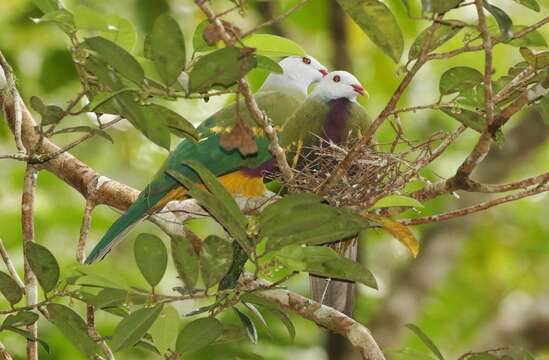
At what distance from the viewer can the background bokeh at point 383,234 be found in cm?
545

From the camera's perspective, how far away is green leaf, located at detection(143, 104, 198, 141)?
226 cm

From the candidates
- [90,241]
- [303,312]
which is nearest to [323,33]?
[90,241]

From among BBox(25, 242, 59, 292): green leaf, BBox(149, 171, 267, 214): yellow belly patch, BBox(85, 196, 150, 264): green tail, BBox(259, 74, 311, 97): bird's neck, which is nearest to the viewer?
BBox(25, 242, 59, 292): green leaf

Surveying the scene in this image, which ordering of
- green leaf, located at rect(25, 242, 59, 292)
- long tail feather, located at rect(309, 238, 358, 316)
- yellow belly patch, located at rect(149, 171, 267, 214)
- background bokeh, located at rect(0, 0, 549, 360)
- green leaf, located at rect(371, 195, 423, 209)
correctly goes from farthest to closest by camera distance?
background bokeh, located at rect(0, 0, 549, 360)
yellow belly patch, located at rect(149, 171, 267, 214)
long tail feather, located at rect(309, 238, 358, 316)
green leaf, located at rect(371, 195, 423, 209)
green leaf, located at rect(25, 242, 59, 292)

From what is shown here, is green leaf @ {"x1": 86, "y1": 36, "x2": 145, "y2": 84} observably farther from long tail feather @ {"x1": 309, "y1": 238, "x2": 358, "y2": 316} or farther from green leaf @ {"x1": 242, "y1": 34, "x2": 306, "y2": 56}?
long tail feather @ {"x1": 309, "y1": 238, "x2": 358, "y2": 316}

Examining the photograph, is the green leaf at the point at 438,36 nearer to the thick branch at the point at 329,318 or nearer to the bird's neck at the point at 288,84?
the thick branch at the point at 329,318

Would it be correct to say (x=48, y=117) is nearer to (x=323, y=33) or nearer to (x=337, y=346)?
(x=337, y=346)

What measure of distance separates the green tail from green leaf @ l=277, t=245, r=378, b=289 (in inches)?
43.1

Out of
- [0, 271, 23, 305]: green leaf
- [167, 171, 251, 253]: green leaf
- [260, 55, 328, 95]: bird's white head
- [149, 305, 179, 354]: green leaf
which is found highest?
[167, 171, 251, 253]: green leaf

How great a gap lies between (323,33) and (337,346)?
7.62 feet

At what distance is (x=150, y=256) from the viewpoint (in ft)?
7.78

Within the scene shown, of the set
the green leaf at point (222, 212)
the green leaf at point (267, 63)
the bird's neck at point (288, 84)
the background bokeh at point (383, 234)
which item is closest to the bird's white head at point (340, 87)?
the bird's neck at point (288, 84)

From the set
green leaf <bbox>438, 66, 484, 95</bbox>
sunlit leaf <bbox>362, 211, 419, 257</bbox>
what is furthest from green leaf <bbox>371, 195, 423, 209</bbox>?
green leaf <bbox>438, 66, 484, 95</bbox>

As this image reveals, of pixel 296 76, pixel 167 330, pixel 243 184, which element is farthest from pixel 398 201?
pixel 296 76
